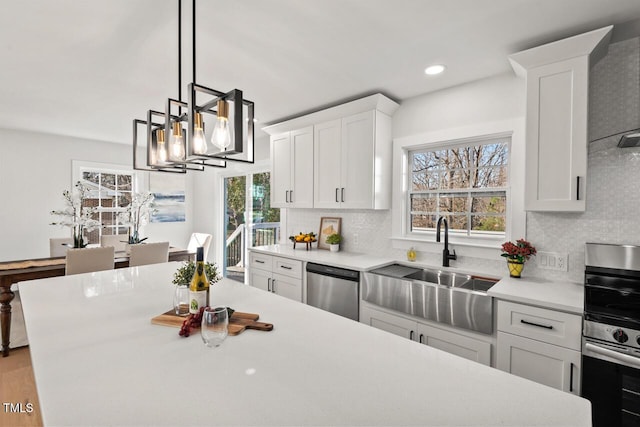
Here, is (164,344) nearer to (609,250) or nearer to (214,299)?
(214,299)

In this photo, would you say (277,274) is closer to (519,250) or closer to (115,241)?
(519,250)

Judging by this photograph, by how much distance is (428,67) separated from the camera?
2.41 meters

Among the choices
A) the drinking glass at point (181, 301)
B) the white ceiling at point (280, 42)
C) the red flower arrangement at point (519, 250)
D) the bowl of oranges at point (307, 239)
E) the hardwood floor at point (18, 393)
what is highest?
the white ceiling at point (280, 42)

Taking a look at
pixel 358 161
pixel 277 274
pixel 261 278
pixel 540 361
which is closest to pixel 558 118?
pixel 540 361

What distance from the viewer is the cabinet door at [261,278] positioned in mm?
3506

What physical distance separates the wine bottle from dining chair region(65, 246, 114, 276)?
243 cm

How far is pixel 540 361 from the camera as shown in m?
1.77

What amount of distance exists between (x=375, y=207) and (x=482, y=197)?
906mm

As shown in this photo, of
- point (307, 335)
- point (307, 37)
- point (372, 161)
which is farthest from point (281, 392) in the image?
point (372, 161)

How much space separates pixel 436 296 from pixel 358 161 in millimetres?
1465

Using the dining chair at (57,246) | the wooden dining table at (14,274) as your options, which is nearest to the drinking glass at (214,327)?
the wooden dining table at (14,274)

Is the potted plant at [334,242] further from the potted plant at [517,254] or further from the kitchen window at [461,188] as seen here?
the potted plant at [517,254]

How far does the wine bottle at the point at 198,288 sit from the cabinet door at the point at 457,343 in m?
1.57

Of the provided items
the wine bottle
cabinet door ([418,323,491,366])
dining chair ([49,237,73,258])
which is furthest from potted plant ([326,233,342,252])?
dining chair ([49,237,73,258])
